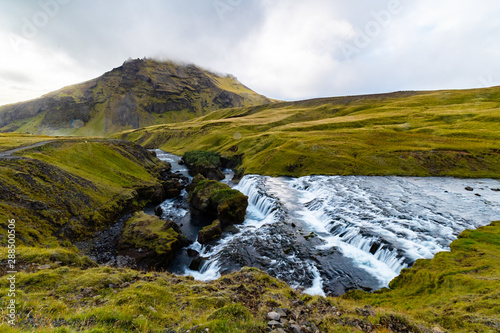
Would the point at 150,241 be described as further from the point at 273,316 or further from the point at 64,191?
the point at 273,316

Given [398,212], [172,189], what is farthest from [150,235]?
[398,212]

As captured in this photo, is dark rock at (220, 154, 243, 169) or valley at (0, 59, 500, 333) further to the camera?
dark rock at (220, 154, 243, 169)

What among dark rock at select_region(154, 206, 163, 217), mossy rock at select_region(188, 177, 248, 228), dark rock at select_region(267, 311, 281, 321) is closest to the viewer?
dark rock at select_region(267, 311, 281, 321)

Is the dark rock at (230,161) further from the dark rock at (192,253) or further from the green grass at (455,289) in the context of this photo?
the green grass at (455,289)

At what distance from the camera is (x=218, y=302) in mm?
11633

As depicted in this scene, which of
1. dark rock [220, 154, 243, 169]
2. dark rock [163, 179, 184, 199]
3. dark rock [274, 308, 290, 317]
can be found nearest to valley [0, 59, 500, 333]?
dark rock [274, 308, 290, 317]

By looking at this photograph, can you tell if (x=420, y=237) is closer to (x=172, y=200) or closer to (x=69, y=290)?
(x=69, y=290)

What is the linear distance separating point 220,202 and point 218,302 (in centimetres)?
2653

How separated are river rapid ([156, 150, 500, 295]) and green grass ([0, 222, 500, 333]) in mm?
5000

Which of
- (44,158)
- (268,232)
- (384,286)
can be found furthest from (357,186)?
(44,158)

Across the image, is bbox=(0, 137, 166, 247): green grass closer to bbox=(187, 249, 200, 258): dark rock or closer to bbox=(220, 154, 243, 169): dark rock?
bbox=(187, 249, 200, 258): dark rock

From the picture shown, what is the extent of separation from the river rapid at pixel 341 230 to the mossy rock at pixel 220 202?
2067 mm

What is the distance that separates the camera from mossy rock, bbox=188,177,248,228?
119 ft

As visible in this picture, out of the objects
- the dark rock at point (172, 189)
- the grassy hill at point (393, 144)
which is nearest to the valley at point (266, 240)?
the dark rock at point (172, 189)
